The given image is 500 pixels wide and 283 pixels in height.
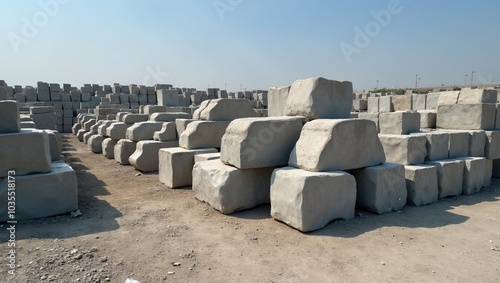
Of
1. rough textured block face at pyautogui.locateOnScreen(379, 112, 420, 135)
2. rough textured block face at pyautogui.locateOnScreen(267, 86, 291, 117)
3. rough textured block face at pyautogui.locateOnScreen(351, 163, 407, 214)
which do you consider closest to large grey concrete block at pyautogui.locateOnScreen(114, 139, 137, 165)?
rough textured block face at pyautogui.locateOnScreen(267, 86, 291, 117)

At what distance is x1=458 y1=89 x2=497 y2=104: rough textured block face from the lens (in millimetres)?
5449

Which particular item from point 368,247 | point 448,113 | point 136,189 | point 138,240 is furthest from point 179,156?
point 448,113

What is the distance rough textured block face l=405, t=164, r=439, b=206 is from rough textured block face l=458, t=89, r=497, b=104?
6.86ft

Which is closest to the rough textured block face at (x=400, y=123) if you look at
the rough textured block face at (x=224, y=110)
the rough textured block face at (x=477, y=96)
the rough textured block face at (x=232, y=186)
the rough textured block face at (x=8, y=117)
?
the rough textured block face at (x=477, y=96)

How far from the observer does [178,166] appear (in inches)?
201

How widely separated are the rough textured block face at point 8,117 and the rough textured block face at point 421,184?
195 inches

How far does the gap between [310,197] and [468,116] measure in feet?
12.9

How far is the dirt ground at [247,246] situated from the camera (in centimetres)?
244

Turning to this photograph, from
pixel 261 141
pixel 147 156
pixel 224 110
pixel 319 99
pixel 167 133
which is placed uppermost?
pixel 319 99

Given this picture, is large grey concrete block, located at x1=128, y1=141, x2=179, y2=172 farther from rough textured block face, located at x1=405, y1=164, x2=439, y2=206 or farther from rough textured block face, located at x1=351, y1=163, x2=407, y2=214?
rough textured block face, located at x1=405, y1=164, x2=439, y2=206

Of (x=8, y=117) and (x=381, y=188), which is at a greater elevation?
(x=8, y=117)

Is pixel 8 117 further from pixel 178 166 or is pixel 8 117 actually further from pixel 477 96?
pixel 477 96

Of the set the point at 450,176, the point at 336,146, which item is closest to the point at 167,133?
the point at 336,146

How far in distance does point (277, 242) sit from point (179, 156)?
8.51 ft
